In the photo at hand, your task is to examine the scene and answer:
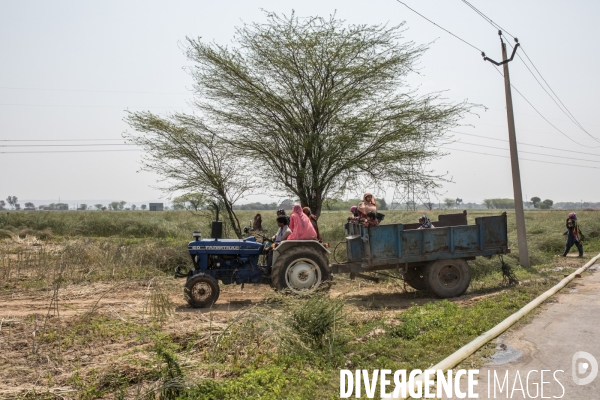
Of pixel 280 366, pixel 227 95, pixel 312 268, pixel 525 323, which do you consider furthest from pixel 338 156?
pixel 280 366

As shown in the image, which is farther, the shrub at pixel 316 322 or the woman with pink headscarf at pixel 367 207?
the woman with pink headscarf at pixel 367 207

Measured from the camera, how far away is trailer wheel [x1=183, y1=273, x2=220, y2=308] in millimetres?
10727

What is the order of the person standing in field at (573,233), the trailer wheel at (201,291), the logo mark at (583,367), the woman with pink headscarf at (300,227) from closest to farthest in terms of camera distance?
the logo mark at (583,367)
the trailer wheel at (201,291)
the woman with pink headscarf at (300,227)
the person standing in field at (573,233)

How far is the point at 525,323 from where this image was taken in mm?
8719

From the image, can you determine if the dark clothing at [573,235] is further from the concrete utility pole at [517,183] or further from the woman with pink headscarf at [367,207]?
the woman with pink headscarf at [367,207]

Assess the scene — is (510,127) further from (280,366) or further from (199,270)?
(280,366)

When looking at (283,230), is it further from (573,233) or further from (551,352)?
(573,233)

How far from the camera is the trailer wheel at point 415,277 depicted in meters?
12.8

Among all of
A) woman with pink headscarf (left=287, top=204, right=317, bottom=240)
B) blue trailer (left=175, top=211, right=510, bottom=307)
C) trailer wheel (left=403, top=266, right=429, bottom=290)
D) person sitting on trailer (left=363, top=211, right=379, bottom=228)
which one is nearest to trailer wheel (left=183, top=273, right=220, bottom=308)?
blue trailer (left=175, top=211, right=510, bottom=307)

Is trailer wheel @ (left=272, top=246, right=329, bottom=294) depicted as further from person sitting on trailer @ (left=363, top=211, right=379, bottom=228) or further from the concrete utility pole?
the concrete utility pole

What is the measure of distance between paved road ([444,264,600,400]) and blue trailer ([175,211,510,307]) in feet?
7.26

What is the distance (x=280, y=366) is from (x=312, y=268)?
4.83 metres

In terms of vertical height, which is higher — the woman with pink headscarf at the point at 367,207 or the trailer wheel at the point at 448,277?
the woman with pink headscarf at the point at 367,207

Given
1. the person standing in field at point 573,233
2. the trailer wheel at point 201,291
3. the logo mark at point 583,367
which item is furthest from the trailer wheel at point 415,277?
the person standing in field at point 573,233
